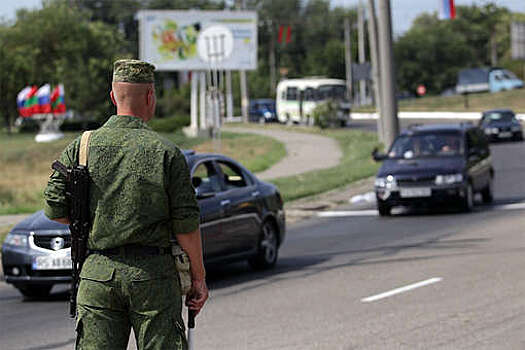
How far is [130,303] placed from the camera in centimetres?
450

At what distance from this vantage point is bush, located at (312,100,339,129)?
2279 inches

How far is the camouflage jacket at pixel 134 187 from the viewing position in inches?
178

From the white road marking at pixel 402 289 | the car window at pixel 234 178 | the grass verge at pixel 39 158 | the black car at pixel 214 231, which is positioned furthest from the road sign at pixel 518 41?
the white road marking at pixel 402 289

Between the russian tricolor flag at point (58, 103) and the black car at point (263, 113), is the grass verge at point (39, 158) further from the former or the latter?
the black car at point (263, 113)

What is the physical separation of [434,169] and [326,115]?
1528 inches

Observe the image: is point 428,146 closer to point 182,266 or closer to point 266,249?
point 266,249

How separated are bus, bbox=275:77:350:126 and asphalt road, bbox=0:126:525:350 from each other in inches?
1894

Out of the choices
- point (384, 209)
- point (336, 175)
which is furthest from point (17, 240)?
point (336, 175)

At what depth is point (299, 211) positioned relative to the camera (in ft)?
69.7

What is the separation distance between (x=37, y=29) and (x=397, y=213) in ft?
230

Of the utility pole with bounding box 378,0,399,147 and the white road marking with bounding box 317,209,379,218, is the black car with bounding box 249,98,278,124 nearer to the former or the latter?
the utility pole with bounding box 378,0,399,147

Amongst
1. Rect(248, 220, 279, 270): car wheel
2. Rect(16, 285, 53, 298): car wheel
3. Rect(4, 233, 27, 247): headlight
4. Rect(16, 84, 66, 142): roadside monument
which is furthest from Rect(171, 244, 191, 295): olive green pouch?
Rect(16, 84, 66, 142): roadside monument

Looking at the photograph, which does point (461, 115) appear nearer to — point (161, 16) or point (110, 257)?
point (161, 16)

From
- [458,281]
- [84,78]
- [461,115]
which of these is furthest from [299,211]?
[84,78]
